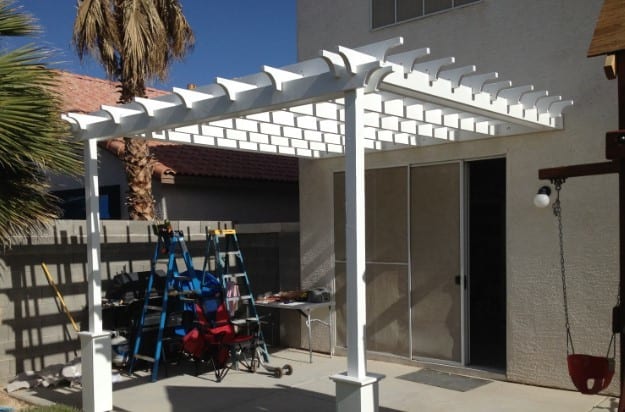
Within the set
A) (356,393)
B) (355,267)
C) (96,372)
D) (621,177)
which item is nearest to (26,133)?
(96,372)

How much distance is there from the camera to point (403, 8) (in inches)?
307

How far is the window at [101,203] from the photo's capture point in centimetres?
1139

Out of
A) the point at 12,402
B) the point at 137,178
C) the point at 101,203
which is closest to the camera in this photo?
the point at 12,402

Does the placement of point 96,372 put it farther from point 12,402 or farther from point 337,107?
point 337,107

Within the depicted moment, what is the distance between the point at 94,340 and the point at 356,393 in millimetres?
3104

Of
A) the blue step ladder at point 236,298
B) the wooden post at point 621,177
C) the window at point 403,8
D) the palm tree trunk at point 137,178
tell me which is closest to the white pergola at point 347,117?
the wooden post at point 621,177

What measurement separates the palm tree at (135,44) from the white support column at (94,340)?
120 inches

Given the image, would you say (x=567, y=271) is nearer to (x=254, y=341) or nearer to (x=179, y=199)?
(x=254, y=341)

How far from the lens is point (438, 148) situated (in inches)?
295

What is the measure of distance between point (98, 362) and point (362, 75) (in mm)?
3977

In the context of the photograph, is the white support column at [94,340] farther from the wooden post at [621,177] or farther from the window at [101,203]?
the window at [101,203]

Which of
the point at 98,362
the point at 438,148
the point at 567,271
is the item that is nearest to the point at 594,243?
the point at 567,271

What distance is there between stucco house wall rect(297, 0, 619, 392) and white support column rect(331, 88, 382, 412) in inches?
121

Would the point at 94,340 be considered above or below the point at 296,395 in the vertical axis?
above
